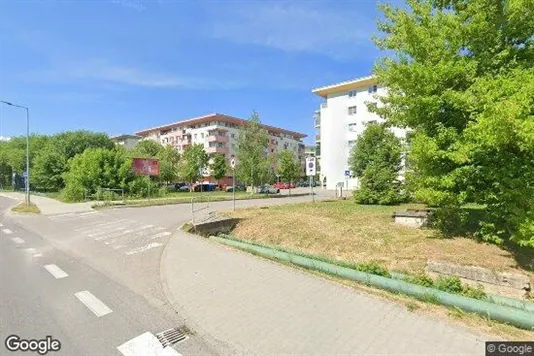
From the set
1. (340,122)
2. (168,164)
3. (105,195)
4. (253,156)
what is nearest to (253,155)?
(253,156)

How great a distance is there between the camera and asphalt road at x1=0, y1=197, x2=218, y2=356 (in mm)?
→ 4516

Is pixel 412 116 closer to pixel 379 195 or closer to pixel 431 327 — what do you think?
pixel 431 327

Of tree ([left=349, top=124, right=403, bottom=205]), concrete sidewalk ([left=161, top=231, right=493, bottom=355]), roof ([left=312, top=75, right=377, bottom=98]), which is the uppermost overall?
roof ([left=312, top=75, right=377, bottom=98])

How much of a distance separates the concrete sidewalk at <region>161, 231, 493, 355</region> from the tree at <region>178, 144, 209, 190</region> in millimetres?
53262

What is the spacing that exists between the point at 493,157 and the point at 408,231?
13.2ft

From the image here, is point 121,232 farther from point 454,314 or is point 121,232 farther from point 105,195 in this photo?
point 105,195

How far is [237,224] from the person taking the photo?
1593cm

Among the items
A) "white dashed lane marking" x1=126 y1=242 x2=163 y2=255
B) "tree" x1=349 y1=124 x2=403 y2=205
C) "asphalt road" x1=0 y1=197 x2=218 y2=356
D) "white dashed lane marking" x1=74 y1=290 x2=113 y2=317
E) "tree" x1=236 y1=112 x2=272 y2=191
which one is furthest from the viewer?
"tree" x1=236 y1=112 x2=272 y2=191

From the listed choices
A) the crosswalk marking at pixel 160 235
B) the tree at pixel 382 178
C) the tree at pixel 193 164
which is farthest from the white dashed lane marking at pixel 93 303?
the tree at pixel 193 164

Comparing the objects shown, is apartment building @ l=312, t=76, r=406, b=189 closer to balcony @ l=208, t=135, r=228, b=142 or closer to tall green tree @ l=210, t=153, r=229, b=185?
tall green tree @ l=210, t=153, r=229, b=185

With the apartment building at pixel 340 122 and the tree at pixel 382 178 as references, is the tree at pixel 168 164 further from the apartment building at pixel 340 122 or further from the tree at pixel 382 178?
the tree at pixel 382 178

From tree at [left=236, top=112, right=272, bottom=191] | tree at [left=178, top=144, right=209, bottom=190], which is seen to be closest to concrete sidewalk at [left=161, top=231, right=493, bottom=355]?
tree at [left=236, top=112, right=272, bottom=191]

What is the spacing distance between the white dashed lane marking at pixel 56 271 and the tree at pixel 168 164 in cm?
5070

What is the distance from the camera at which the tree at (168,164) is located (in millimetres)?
59469
